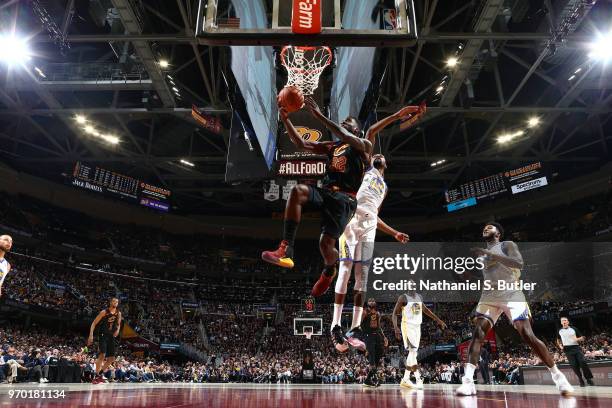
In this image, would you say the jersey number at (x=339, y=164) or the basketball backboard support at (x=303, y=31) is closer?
the jersey number at (x=339, y=164)

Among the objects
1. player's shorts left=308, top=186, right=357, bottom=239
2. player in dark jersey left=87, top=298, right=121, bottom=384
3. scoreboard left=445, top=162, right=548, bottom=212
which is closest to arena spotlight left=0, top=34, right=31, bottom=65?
player in dark jersey left=87, top=298, right=121, bottom=384

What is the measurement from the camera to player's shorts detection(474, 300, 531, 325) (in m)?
5.62

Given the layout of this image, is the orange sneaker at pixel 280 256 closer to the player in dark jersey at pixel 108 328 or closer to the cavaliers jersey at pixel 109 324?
the player in dark jersey at pixel 108 328

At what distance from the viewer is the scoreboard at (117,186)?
2403 centimetres

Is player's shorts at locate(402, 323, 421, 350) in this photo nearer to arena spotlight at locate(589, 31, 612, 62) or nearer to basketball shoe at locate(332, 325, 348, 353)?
basketball shoe at locate(332, 325, 348, 353)

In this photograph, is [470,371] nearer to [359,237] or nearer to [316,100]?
[359,237]

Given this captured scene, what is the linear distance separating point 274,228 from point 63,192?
51.7 ft

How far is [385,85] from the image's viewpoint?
1797 cm

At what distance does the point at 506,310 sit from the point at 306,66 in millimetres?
7095

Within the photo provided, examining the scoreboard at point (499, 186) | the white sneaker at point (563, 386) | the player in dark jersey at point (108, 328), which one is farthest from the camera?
the scoreboard at point (499, 186)

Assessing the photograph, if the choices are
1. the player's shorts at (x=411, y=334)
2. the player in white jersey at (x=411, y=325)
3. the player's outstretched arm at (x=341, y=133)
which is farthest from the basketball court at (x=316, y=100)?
the player's shorts at (x=411, y=334)

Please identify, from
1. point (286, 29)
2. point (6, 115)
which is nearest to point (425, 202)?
point (6, 115)

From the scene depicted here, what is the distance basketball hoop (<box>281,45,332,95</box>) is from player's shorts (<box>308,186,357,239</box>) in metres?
6.44

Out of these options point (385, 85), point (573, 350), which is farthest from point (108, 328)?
point (385, 85)
